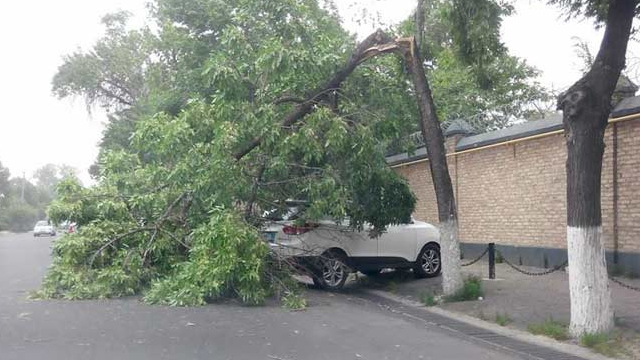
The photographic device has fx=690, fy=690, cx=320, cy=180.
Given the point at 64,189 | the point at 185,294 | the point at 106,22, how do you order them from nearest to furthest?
the point at 185,294 → the point at 64,189 → the point at 106,22

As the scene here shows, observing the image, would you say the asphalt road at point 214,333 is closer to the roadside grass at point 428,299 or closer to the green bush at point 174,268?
the green bush at point 174,268

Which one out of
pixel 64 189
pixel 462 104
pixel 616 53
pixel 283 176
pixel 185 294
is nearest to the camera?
pixel 616 53

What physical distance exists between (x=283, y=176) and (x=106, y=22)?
35.6m

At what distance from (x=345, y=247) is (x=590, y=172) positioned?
19.9 feet

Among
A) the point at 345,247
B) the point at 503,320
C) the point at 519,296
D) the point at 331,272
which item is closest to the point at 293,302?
the point at 331,272

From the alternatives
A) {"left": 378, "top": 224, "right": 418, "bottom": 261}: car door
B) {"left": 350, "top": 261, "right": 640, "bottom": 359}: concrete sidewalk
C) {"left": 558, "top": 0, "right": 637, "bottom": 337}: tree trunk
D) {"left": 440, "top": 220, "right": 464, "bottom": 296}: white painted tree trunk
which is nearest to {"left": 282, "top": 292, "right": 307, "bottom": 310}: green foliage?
{"left": 350, "top": 261, "right": 640, "bottom": 359}: concrete sidewalk

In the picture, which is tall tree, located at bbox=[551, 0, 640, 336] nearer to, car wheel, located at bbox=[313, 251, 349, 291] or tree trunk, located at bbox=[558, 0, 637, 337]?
tree trunk, located at bbox=[558, 0, 637, 337]

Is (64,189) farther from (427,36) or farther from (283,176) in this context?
(427,36)

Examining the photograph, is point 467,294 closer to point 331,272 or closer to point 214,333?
point 331,272

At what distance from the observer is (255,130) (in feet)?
39.7

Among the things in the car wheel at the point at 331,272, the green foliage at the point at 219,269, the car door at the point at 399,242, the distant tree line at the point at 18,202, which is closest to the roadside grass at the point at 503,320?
the green foliage at the point at 219,269

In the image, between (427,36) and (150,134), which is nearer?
(150,134)

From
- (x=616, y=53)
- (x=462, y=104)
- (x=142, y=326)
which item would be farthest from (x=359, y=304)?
(x=462, y=104)

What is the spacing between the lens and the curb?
8.28 m
